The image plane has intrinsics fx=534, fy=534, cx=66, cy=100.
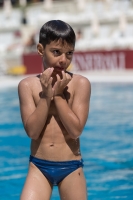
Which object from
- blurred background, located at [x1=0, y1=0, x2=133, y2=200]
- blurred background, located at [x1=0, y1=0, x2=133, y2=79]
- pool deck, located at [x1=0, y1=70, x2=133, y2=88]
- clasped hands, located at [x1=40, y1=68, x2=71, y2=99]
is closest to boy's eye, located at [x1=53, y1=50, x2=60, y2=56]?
clasped hands, located at [x1=40, y1=68, x2=71, y2=99]

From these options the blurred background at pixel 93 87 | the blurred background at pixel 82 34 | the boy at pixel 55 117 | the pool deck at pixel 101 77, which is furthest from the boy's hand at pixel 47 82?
the blurred background at pixel 82 34

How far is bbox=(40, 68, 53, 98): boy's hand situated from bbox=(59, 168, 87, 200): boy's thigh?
51cm

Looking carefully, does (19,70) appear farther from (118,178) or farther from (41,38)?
(41,38)

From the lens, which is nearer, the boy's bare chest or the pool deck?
the boy's bare chest

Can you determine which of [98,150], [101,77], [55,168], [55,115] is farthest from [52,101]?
[101,77]

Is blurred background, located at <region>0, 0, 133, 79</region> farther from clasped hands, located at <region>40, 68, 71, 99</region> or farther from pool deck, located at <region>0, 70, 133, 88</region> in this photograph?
clasped hands, located at <region>40, 68, 71, 99</region>

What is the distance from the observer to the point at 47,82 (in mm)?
3123

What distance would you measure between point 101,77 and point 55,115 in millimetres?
15609

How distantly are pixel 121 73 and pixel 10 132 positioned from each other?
11.2 m

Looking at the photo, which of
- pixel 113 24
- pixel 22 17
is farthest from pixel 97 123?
pixel 22 17

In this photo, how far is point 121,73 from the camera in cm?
2016

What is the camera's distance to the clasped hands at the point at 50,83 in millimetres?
3107

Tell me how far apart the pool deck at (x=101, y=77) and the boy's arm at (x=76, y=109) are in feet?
45.9

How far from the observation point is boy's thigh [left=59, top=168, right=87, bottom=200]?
318 cm
